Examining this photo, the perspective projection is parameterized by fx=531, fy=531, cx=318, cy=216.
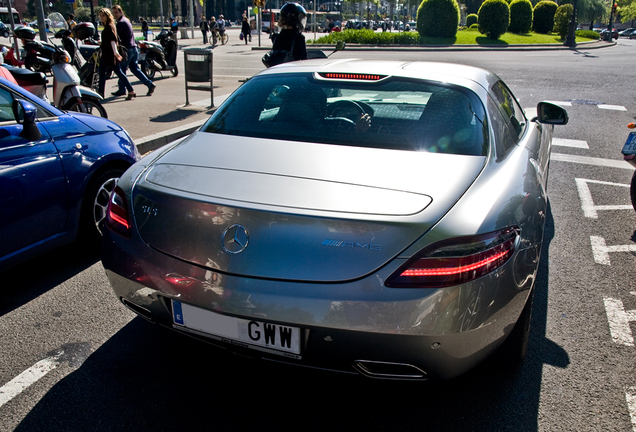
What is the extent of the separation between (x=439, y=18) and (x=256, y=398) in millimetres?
35932

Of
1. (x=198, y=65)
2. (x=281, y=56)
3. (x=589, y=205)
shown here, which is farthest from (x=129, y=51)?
(x=589, y=205)

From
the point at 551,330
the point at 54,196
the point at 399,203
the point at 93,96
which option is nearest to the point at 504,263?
the point at 399,203

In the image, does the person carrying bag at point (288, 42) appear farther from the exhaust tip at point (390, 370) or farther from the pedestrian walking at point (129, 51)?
the exhaust tip at point (390, 370)

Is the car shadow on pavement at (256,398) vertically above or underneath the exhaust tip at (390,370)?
underneath

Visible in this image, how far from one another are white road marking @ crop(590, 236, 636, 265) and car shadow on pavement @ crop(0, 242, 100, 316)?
3.89 meters

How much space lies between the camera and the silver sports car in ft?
6.23

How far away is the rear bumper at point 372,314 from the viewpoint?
1.88 metres

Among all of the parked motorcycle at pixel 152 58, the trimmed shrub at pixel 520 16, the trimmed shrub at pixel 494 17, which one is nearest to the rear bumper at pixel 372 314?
the parked motorcycle at pixel 152 58

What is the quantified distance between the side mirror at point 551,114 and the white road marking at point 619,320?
1.35 metres

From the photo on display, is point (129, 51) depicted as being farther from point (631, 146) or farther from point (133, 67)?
point (631, 146)

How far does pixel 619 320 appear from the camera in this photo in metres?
3.23

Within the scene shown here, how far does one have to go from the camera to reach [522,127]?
12.4 feet

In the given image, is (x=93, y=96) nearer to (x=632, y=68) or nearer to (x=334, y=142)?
(x=334, y=142)

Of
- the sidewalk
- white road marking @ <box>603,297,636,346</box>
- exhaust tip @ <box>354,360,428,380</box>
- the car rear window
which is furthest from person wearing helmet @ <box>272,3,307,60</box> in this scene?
exhaust tip @ <box>354,360,428,380</box>
